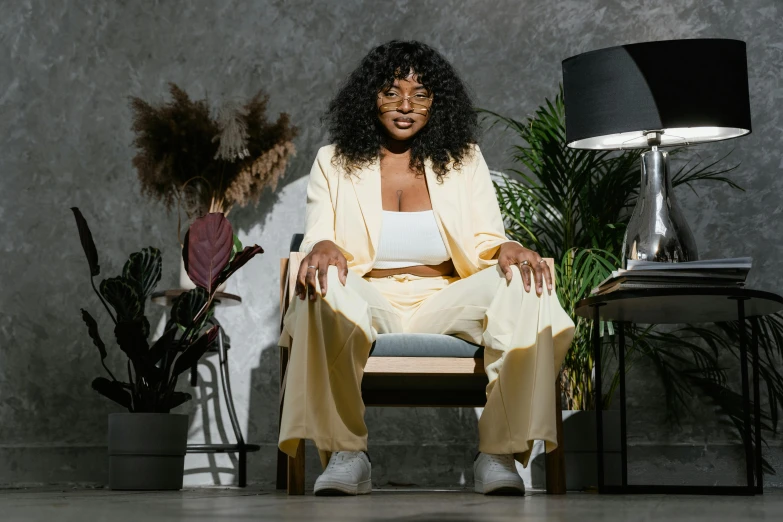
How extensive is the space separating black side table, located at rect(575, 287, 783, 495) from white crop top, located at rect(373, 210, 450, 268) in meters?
0.48

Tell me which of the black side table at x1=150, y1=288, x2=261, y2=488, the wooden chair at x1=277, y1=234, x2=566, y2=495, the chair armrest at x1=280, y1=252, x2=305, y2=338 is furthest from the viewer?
the black side table at x1=150, y1=288, x2=261, y2=488

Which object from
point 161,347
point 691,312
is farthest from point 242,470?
point 691,312

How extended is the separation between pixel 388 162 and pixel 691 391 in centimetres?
151

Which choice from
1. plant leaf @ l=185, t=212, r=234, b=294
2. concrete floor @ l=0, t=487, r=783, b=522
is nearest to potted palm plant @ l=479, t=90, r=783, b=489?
plant leaf @ l=185, t=212, r=234, b=294

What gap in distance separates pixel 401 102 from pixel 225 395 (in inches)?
52.3

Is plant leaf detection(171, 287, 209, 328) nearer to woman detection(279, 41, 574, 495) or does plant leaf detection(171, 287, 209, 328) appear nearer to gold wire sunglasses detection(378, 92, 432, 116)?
woman detection(279, 41, 574, 495)

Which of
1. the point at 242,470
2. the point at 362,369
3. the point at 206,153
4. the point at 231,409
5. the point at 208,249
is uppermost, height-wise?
the point at 206,153

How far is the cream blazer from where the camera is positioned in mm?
2848

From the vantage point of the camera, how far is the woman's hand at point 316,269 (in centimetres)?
236

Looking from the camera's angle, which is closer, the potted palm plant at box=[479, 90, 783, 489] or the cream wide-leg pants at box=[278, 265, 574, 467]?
the cream wide-leg pants at box=[278, 265, 574, 467]

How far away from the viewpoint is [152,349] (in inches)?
118

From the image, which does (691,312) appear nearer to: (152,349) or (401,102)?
(401,102)

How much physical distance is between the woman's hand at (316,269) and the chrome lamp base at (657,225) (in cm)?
94

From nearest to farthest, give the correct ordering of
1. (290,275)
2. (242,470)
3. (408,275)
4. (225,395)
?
(290,275) < (408,275) < (242,470) < (225,395)
